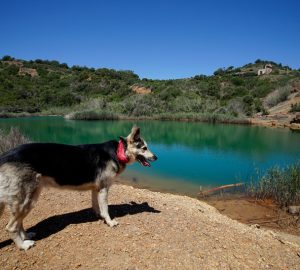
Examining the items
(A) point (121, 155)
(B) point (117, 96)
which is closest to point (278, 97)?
(B) point (117, 96)

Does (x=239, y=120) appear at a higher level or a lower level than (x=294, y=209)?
higher

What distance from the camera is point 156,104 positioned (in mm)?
43406

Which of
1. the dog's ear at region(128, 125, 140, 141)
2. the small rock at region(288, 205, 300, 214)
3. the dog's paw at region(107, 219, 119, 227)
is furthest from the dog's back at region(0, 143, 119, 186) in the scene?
the small rock at region(288, 205, 300, 214)

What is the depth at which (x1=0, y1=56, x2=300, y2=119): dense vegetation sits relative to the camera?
135 feet

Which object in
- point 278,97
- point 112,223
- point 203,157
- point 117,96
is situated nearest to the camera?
point 112,223

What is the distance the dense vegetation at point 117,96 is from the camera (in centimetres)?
4103

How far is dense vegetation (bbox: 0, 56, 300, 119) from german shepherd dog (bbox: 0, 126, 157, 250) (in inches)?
1279

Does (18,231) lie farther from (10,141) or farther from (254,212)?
(10,141)

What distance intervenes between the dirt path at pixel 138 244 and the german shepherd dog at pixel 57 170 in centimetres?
31

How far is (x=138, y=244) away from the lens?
15.3 ft

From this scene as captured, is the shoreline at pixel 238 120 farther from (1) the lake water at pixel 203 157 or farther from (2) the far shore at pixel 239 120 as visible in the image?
(1) the lake water at pixel 203 157

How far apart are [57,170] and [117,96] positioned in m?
52.7

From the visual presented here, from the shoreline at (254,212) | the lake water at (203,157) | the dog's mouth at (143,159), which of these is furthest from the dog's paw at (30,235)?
the shoreline at (254,212)

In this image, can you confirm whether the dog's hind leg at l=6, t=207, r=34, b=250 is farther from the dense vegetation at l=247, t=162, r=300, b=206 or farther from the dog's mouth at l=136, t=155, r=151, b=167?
the dense vegetation at l=247, t=162, r=300, b=206
